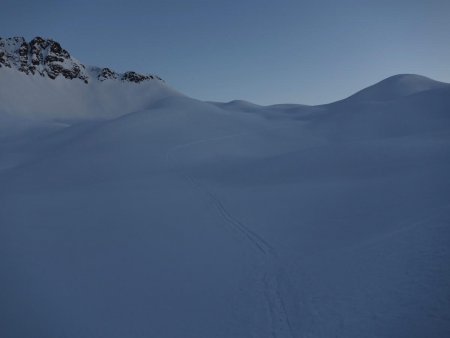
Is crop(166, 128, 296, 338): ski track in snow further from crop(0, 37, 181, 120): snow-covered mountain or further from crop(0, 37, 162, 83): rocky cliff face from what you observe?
crop(0, 37, 162, 83): rocky cliff face

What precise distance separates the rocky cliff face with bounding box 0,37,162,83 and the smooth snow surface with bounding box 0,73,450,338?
7633 cm

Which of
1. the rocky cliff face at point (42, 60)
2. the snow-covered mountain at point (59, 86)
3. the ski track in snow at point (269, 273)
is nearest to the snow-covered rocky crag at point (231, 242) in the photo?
the ski track in snow at point (269, 273)

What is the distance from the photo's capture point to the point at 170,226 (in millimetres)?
15031

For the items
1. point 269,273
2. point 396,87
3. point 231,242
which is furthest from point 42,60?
point 269,273

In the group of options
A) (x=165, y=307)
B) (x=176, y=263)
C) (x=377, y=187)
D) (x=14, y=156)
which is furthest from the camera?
(x=14, y=156)

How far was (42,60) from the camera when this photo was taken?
96000 mm

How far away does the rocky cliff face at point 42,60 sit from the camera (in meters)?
90.7

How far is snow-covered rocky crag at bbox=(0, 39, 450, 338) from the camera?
8.15 meters

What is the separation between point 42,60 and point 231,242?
10509cm

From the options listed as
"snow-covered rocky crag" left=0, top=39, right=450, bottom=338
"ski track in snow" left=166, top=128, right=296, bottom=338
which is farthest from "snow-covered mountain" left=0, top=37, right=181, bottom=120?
"ski track in snow" left=166, top=128, right=296, bottom=338

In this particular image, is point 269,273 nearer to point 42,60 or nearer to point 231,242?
point 231,242

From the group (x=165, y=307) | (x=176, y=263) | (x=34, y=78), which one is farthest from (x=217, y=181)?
(x=34, y=78)

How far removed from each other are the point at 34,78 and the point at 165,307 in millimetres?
99151

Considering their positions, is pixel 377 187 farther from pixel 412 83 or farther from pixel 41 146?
pixel 412 83
